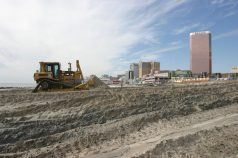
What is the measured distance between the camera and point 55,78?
Answer: 25.3m

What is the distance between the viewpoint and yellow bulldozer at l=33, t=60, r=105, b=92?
990 inches

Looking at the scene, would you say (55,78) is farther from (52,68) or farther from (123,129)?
(123,129)

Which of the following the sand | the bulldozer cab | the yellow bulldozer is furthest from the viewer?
the bulldozer cab

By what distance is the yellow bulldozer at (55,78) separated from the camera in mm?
25141

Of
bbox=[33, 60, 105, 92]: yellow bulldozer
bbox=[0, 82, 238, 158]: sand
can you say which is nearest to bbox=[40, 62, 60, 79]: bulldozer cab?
bbox=[33, 60, 105, 92]: yellow bulldozer

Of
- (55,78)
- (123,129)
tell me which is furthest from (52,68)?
(123,129)

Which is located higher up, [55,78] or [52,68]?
[52,68]

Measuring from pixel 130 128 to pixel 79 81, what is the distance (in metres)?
16.6

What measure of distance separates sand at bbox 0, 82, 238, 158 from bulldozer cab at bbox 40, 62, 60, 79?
1003 cm

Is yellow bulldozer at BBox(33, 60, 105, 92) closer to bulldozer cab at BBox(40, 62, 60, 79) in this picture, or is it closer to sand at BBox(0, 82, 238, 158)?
bulldozer cab at BBox(40, 62, 60, 79)

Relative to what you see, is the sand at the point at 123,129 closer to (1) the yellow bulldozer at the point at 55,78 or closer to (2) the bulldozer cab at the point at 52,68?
(1) the yellow bulldozer at the point at 55,78

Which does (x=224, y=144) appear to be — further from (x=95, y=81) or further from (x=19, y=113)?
(x=95, y=81)

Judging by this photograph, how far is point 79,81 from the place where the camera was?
26.4 meters

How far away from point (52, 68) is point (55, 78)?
2.61ft
